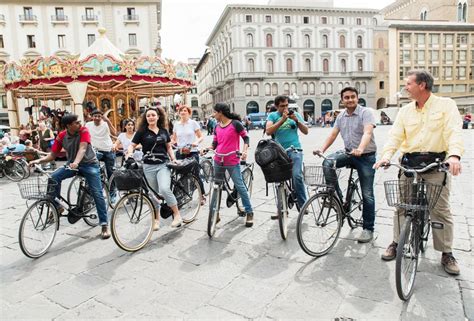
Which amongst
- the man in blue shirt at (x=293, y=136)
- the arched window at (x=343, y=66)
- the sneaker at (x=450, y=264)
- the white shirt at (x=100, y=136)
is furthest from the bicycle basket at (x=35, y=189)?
the arched window at (x=343, y=66)

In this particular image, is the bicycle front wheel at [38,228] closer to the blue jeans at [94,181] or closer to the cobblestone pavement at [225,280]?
the cobblestone pavement at [225,280]

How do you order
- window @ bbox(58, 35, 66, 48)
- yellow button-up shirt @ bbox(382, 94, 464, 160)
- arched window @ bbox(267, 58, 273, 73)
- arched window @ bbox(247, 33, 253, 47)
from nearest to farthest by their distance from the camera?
yellow button-up shirt @ bbox(382, 94, 464, 160), window @ bbox(58, 35, 66, 48), arched window @ bbox(247, 33, 253, 47), arched window @ bbox(267, 58, 273, 73)

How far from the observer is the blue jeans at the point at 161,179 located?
442 centimetres

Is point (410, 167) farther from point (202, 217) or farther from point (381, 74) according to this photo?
point (381, 74)

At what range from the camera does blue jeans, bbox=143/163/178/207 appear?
14.5 ft

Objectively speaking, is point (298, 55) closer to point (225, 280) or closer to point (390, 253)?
point (390, 253)

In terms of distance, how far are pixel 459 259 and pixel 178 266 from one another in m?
2.74

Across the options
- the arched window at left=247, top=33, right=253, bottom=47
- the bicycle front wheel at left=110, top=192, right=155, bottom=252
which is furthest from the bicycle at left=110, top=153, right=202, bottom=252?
the arched window at left=247, top=33, right=253, bottom=47

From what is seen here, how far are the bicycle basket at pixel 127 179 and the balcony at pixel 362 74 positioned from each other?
168 feet

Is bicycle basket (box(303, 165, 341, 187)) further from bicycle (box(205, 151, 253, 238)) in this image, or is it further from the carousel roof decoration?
the carousel roof decoration

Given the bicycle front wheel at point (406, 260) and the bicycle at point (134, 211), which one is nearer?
the bicycle front wheel at point (406, 260)

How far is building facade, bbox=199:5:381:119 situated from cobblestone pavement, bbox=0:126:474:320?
4486cm

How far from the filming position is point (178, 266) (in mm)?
3562

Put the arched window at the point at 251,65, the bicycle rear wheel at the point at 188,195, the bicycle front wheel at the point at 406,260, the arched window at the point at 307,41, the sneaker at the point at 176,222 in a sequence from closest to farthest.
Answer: the bicycle front wheel at the point at 406,260 < the sneaker at the point at 176,222 < the bicycle rear wheel at the point at 188,195 < the arched window at the point at 251,65 < the arched window at the point at 307,41
